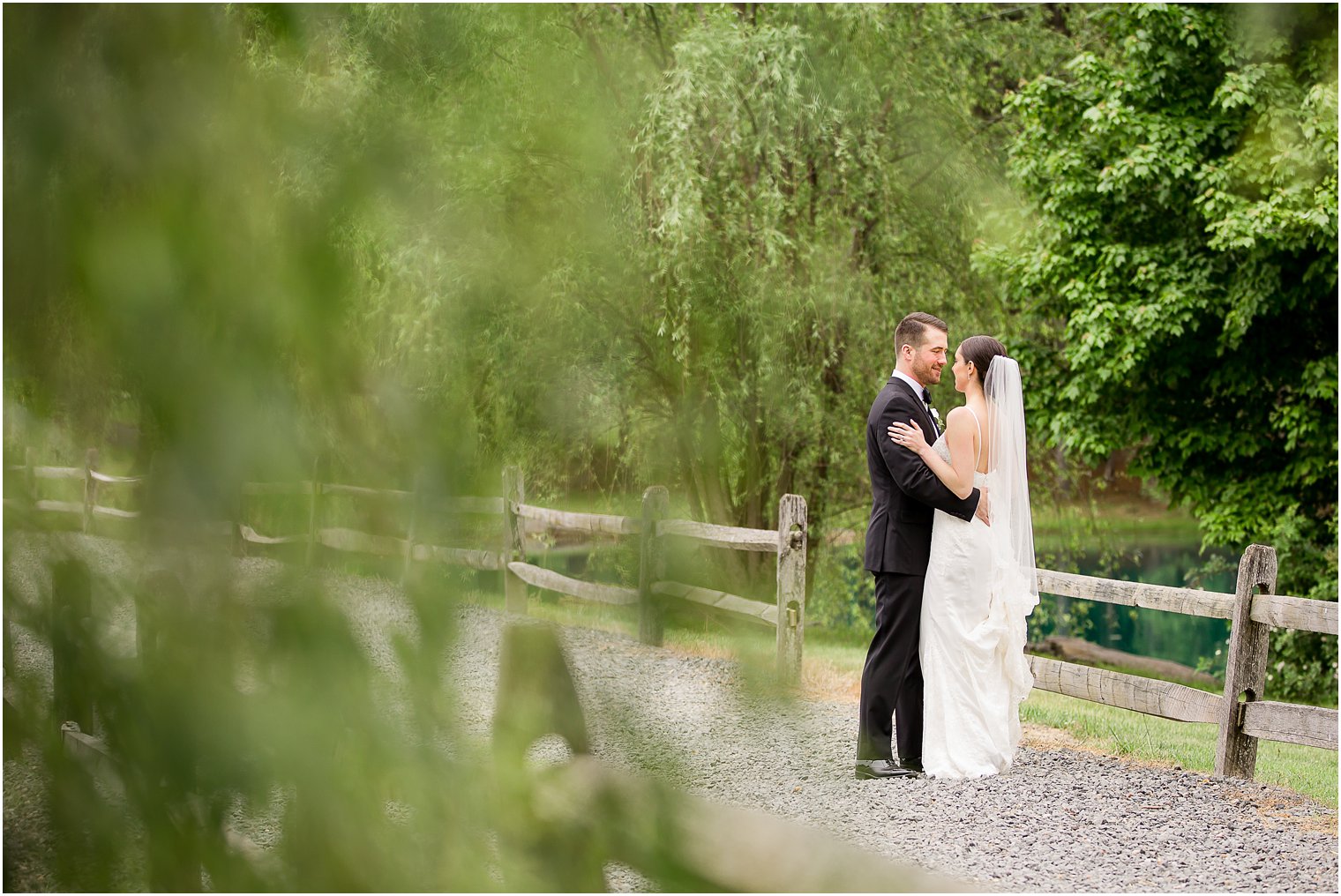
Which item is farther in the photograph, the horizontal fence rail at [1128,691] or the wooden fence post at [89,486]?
the horizontal fence rail at [1128,691]

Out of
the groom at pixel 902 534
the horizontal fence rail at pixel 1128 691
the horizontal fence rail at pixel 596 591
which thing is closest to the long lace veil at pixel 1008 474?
the groom at pixel 902 534

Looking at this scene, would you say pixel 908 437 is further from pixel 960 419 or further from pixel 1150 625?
pixel 1150 625

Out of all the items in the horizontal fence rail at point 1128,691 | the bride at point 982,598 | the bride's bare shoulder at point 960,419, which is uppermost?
the bride's bare shoulder at point 960,419

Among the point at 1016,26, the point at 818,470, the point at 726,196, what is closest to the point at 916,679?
the point at 726,196

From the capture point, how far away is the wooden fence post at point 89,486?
24.6 inches

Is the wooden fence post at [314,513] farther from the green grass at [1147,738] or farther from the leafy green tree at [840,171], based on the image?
the leafy green tree at [840,171]

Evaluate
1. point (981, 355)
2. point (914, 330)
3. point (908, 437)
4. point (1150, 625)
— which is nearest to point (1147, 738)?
point (981, 355)

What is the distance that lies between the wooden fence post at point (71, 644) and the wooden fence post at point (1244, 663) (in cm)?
620

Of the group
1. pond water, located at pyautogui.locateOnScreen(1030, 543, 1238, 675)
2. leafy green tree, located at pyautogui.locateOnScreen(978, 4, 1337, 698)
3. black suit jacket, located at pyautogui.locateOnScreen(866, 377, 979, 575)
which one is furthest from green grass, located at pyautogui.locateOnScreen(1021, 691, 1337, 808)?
pond water, located at pyautogui.locateOnScreen(1030, 543, 1238, 675)

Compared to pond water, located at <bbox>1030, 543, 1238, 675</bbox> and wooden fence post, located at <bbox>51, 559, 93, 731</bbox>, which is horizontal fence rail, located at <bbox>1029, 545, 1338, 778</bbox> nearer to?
wooden fence post, located at <bbox>51, 559, 93, 731</bbox>

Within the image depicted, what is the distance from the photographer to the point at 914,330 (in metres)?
5.29

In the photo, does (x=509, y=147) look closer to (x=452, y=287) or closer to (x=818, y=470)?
(x=452, y=287)

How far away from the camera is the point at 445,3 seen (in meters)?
0.65

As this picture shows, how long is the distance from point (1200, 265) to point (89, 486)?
484 inches
